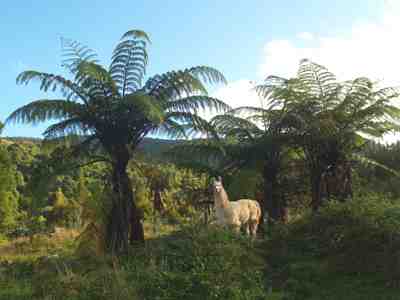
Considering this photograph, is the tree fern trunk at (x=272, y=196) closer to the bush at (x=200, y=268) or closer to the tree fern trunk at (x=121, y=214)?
the tree fern trunk at (x=121, y=214)

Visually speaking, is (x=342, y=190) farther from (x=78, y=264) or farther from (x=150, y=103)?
(x=78, y=264)

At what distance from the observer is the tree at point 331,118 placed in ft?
44.1

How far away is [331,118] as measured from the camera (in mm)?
13578

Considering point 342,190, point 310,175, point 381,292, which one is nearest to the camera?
point 381,292

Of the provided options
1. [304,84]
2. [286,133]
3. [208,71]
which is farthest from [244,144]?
[208,71]

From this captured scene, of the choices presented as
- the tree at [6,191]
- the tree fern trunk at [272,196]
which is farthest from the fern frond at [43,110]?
the tree at [6,191]

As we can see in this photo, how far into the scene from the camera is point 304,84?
14.7 meters

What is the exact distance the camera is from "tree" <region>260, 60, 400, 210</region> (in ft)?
44.1

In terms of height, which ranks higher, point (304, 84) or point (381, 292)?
point (304, 84)

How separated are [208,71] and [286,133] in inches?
147

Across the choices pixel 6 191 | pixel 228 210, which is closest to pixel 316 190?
pixel 228 210

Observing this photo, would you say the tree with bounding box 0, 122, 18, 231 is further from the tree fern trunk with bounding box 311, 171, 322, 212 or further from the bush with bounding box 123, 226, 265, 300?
the bush with bounding box 123, 226, 265, 300

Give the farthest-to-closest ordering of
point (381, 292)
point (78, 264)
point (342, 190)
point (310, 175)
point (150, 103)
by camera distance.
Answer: point (310, 175) → point (342, 190) → point (150, 103) → point (78, 264) → point (381, 292)

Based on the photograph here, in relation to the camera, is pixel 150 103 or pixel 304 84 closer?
pixel 150 103
